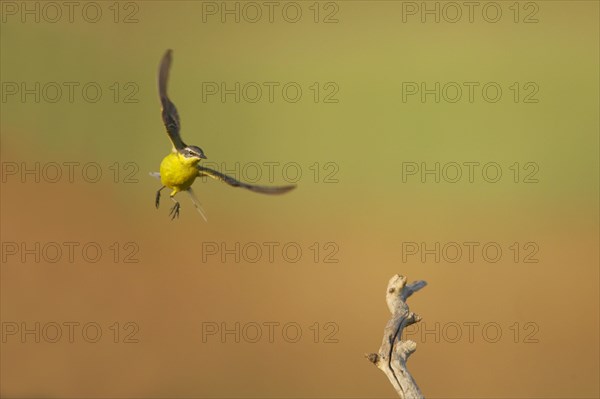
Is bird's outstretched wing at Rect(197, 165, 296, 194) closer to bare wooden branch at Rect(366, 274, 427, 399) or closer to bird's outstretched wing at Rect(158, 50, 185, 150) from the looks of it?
bird's outstretched wing at Rect(158, 50, 185, 150)

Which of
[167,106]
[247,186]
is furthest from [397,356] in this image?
[167,106]

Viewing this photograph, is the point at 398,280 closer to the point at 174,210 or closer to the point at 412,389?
the point at 412,389

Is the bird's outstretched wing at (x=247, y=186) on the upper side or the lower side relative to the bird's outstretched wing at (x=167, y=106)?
lower

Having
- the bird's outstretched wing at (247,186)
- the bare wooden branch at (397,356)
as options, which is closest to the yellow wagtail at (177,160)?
the bird's outstretched wing at (247,186)

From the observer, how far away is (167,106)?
9.24 feet

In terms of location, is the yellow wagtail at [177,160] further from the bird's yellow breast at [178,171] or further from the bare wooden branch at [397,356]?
the bare wooden branch at [397,356]

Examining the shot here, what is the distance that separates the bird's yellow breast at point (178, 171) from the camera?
283 cm

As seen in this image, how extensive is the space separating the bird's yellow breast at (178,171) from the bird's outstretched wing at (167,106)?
0.05m

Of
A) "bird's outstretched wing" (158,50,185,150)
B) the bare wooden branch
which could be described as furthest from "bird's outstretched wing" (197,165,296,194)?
the bare wooden branch

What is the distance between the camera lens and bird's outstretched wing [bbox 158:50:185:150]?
2719 millimetres

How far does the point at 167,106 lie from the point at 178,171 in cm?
21

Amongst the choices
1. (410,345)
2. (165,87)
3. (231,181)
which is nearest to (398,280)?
(410,345)

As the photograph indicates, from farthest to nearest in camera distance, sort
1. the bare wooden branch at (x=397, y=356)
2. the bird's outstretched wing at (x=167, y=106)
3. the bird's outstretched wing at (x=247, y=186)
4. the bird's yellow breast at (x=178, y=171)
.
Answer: the bare wooden branch at (x=397, y=356) < the bird's yellow breast at (x=178, y=171) < the bird's outstretched wing at (x=167, y=106) < the bird's outstretched wing at (x=247, y=186)

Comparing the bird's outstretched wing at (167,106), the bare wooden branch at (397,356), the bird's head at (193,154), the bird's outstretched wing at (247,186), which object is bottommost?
the bare wooden branch at (397,356)
